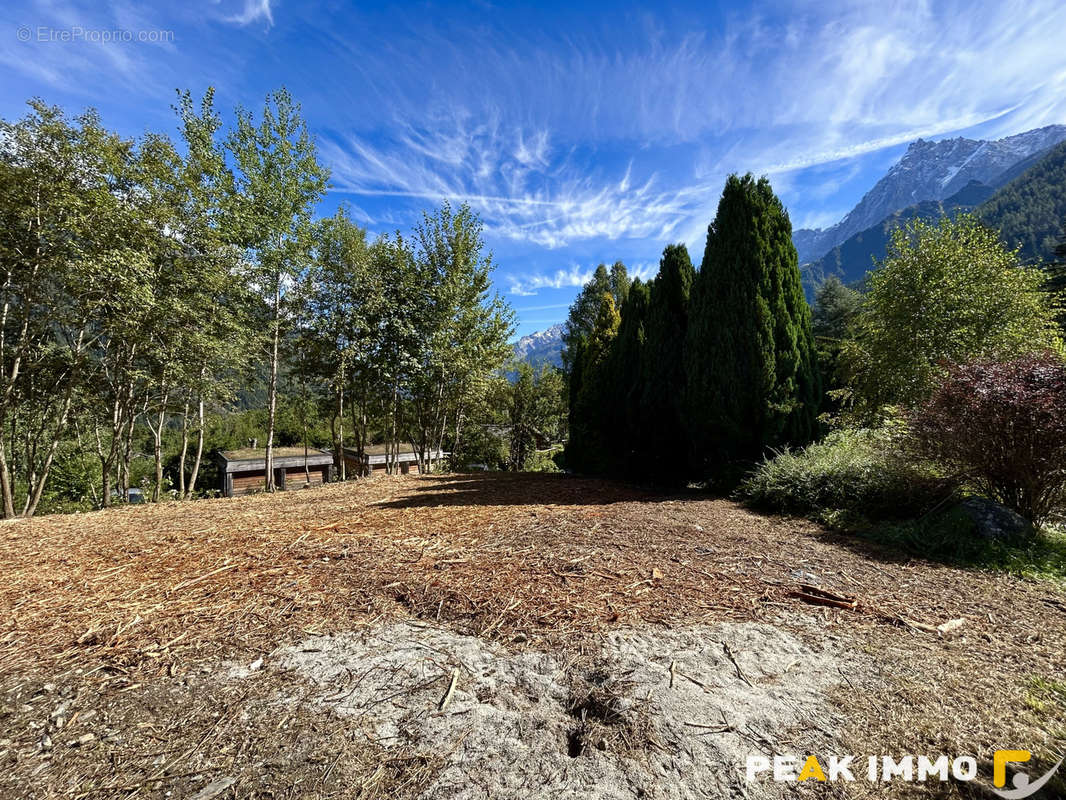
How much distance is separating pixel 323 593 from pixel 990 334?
10619 millimetres

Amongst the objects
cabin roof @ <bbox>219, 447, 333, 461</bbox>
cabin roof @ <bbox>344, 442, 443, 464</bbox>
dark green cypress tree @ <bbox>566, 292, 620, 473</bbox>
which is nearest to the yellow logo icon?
dark green cypress tree @ <bbox>566, 292, 620, 473</bbox>

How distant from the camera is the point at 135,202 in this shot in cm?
564

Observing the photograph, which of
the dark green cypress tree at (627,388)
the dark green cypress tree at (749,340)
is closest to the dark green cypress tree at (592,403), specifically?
the dark green cypress tree at (627,388)

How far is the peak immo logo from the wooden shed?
18.2 meters

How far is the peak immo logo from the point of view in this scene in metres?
1.27

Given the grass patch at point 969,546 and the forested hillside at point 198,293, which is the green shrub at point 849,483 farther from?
the forested hillside at point 198,293

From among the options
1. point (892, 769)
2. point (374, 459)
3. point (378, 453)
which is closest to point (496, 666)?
point (892, 769)

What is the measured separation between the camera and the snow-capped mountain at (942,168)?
14462cm

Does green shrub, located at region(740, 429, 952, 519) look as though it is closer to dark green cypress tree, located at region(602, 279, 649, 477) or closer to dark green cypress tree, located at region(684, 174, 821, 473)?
dark green cypress tree, located at region(684, 174, 821, 473)

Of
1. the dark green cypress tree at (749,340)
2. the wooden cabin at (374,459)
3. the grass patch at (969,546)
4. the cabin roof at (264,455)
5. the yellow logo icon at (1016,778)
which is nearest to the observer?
the yellow logo icon at (1016,778)

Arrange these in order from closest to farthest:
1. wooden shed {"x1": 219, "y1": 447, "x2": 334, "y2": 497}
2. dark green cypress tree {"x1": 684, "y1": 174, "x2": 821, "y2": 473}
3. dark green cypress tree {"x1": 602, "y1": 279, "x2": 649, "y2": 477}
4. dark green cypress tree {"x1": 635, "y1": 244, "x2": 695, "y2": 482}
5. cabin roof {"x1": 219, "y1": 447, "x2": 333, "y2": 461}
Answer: dark green cypress tree {"x1": 684, "y1": 174, "x2": 821, "y2": 473}
dark green cypress tree {"x1": 635, "y1": 244, "x2": 695, "y2": 482}
dark green cypress tree {"x1": 602, "y1": 279, "x2": 649, "y2": 477}
wooden shed {"x1": 219, "y1": 447, "x2": 334, "y2": 497}
cabin roof {"x1": 219, "y1": 447, "x2": 333, "y2": 461}

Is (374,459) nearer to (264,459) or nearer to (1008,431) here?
(264,459)

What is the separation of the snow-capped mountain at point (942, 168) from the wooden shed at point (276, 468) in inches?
6816

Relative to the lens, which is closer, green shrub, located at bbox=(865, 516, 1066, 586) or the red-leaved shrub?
green shrub, located at bbox=(865, 516, 1066, 586)
